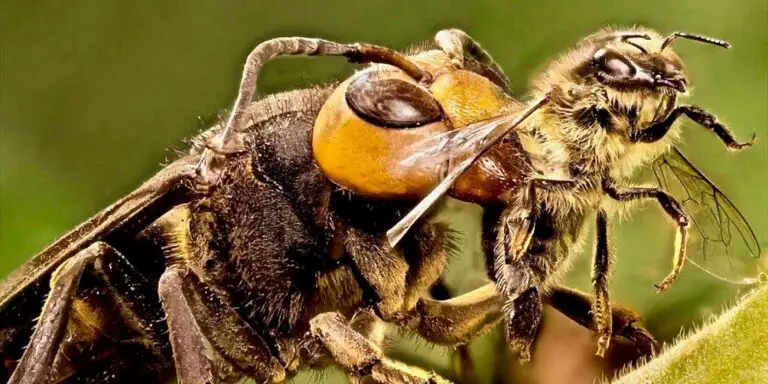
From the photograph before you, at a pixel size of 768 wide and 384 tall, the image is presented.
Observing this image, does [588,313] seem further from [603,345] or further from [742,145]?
[742,145]

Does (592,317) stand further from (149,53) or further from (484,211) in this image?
(149,53)

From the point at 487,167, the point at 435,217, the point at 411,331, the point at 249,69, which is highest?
the point at 249,69

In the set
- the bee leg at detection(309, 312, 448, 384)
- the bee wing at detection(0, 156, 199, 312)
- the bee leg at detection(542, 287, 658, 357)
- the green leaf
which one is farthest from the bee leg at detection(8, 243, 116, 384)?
the green leaf

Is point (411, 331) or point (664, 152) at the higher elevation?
point (664, 152)

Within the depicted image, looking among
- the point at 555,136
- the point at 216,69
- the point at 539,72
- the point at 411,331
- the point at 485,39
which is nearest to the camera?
the point at 555,136

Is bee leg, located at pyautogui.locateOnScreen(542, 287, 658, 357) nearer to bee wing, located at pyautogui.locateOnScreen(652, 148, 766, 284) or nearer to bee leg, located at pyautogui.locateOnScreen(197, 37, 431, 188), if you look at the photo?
bee wing, located at pyautogui.locateOnScreen(652, 148, 766, 284)

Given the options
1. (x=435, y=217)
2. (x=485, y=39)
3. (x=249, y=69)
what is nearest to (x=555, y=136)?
(x=435, y=217)
